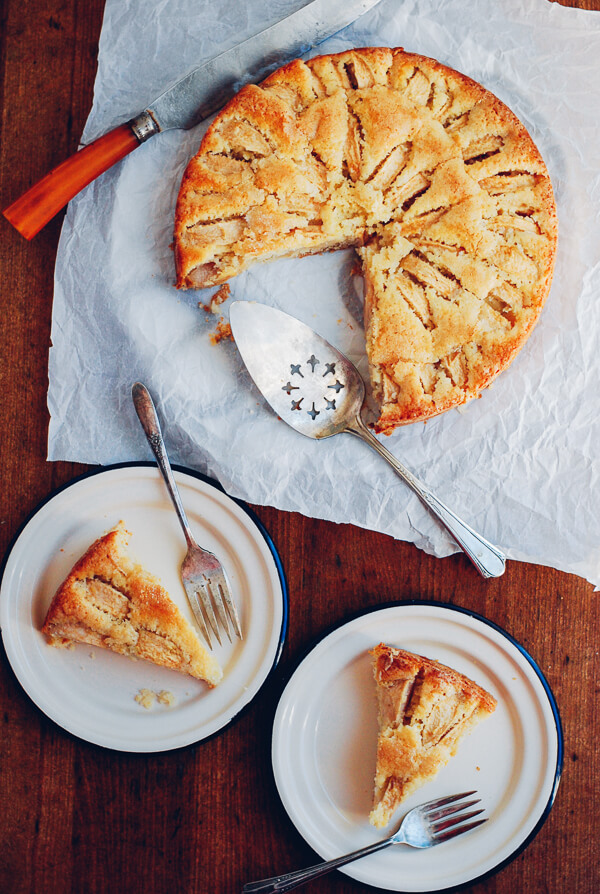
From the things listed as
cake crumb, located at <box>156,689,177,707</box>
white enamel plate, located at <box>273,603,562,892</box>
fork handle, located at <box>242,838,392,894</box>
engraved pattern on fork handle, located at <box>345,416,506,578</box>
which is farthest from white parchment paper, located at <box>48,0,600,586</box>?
fork handle, located at <box>242,838,392,894</box>

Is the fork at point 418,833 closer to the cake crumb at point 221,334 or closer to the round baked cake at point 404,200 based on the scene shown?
the round baked cake at point 404,200

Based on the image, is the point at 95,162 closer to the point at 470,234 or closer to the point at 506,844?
the point at 470,234

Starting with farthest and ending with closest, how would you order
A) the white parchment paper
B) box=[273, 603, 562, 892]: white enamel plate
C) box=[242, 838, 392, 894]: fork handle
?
the white parchment paper → box=[273, 603, 562, 892]: white enamel plate → box=[242, 838, 392, 894]: fork handle

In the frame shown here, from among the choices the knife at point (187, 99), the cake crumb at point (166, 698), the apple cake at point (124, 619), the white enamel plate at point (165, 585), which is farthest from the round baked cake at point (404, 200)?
the cake crumb at point (166, 698)

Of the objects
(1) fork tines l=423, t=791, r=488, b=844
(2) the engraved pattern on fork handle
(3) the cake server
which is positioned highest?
(3) the cake server

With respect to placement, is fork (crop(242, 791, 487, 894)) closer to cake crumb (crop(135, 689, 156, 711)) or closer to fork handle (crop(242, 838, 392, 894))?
fork handle (crop(242, 838, 392, 894))

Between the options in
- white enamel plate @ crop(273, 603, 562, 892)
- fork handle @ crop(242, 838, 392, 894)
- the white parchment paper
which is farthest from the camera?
the white parchment paper
